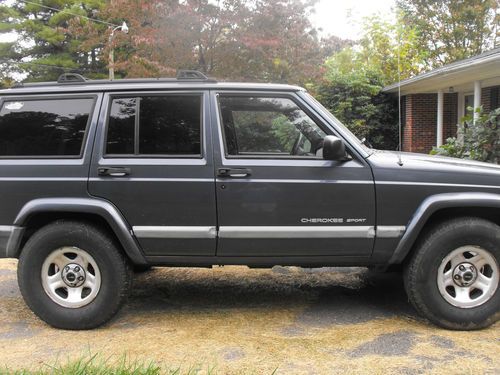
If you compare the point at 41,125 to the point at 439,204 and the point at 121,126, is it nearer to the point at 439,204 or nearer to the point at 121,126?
the point at 121,126

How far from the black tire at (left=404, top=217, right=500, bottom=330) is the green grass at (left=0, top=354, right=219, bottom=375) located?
1.76 meters

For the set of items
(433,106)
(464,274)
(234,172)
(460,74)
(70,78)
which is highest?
(460,74)

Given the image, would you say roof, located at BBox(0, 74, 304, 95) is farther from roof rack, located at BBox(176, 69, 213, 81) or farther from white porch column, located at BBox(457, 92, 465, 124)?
white porch column, located at BBox(457, 92, 465, 124)

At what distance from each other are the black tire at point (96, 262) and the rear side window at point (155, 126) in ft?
2.34

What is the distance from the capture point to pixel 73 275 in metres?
4.09

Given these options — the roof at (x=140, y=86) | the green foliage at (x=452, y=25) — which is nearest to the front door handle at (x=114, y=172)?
the roof at (x=140, y=86)

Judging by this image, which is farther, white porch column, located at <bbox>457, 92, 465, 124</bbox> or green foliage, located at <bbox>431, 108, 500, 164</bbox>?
white porch column, located at <bbox>457, 92, 465, 124</bbox>

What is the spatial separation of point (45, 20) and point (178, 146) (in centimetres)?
3029

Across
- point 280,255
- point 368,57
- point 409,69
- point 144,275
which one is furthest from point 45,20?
point 280,255

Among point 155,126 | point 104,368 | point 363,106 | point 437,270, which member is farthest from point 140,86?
point 363,106

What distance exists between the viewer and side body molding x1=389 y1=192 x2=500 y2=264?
12.8 ft

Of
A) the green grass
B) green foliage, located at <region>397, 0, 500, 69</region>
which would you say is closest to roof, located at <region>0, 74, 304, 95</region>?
the green grass

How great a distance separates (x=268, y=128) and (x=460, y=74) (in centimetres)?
1013

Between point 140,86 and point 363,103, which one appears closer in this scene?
point 140,86
